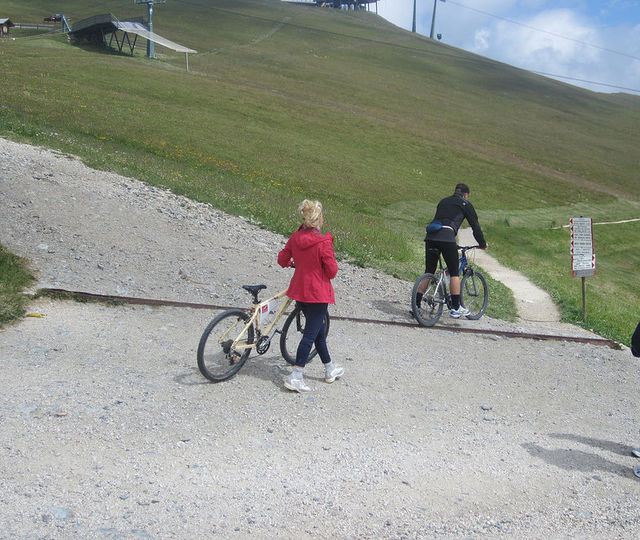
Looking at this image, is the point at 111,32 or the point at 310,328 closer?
the point at 310,328

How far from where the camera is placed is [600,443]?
23.6ft

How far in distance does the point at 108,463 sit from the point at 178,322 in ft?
13.1

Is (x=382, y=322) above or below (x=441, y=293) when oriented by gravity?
below

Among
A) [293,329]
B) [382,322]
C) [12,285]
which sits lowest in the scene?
[382,322]

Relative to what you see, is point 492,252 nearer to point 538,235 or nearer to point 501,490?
point 538,235

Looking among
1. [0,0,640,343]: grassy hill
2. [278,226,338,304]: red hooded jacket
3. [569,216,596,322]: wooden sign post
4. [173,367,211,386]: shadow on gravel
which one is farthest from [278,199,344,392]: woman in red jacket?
[569,216,596,322]: wooden sign post

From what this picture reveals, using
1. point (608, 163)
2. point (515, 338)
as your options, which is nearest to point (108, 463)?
point (515, 338)

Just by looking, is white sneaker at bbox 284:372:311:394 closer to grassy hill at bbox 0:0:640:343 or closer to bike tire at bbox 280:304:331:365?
bike tire at bbox 280:304:331:365

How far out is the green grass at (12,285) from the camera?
8.32 metres

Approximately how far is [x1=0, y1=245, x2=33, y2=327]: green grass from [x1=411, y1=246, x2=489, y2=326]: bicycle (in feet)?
20.2

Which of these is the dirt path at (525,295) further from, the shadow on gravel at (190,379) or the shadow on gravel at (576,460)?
the shadow on gravel at (190,379)

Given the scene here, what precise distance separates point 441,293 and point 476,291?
1.46m

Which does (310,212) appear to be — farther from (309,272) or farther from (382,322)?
(382,322)

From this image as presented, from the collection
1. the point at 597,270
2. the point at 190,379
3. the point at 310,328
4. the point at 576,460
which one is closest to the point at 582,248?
the point at 576,460
